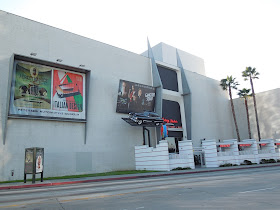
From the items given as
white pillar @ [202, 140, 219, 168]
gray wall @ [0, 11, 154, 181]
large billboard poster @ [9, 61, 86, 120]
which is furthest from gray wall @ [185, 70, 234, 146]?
large billboard poster @ [9, 61, 86, 120]

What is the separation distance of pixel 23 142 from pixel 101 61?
511 inches

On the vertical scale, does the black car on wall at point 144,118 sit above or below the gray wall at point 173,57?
below

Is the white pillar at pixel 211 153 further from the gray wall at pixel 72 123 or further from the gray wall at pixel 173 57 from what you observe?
the gray wall at pixel 173 57

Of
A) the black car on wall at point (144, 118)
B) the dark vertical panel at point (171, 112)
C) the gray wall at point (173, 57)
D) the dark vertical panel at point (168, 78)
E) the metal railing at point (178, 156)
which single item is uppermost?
the gray wall at point (173, 57)

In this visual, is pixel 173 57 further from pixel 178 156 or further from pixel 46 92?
pixel 46 92

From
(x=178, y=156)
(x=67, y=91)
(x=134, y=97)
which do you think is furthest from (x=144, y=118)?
(x=67, y=91)

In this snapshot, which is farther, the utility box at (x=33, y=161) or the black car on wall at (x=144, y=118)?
the black car on wall at (x=144, y=118)

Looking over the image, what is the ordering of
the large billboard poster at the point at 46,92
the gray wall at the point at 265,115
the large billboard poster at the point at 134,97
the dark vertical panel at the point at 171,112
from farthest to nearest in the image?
the gray wall at the point at 265,115
the dark vertical panel at the point at 171,112
the large billboard poster at the point at 134,97
the large billboard poster at the point at 46,92

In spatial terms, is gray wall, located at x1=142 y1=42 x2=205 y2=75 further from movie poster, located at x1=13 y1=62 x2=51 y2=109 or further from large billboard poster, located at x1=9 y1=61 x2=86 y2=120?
movie poster, located at x1=13 y1=62 x2=51 y2=109

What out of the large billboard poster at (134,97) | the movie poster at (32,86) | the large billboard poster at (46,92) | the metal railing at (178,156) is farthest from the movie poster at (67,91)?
the metal railing at (178,156)

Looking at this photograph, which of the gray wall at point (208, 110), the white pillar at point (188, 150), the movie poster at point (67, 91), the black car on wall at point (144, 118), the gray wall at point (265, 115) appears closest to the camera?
the movie poster at point (67, 91)

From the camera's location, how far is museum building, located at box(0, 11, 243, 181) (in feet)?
70.7

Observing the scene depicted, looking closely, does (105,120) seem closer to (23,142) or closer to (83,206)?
(23,142)

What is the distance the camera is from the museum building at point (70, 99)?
21.6 m
